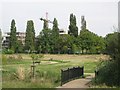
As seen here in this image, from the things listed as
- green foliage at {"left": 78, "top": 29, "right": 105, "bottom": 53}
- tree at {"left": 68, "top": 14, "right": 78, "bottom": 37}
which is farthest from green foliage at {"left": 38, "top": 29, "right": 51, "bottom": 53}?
green foliage at {"left": 78, "top": 29, "right": 105, "bottom": 53}

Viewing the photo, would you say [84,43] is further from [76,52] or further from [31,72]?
[31,72]

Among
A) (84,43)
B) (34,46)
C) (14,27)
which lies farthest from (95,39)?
(14,27)

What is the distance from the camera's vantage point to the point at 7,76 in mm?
20750

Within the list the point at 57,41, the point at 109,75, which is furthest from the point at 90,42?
the point at 109,75

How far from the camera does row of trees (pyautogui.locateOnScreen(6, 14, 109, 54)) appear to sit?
8181 cm

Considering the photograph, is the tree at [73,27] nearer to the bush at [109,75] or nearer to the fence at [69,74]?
the fence at [69,74]

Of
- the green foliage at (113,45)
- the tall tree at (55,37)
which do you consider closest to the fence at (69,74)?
the green foliage at (113,45)

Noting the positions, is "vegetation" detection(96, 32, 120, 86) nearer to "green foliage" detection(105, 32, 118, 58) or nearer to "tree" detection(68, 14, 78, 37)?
"green foliage" detection(105, 32, 118, 58)

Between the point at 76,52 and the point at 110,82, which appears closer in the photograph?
the point at 110,82

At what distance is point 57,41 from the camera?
84.8 meters

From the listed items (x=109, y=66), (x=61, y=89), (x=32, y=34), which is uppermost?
(x=32, y=34)

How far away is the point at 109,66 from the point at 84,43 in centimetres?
6548

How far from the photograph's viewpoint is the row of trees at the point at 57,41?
81.8 m

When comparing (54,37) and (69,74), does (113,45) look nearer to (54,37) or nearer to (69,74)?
(69,74)
